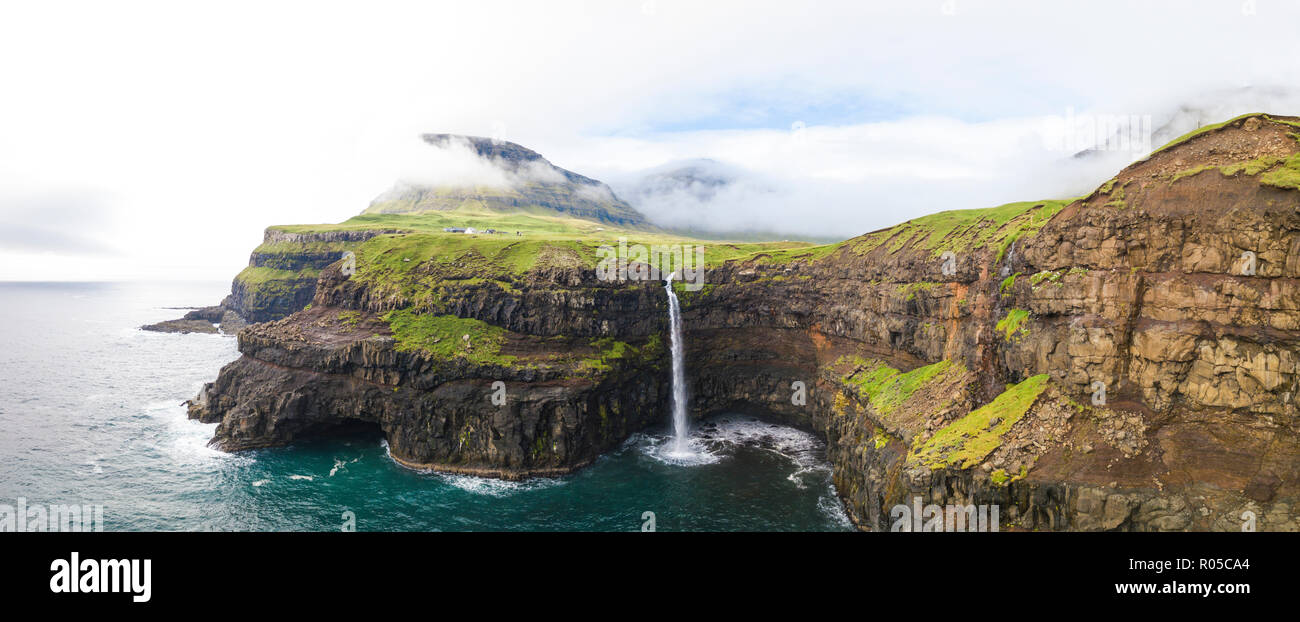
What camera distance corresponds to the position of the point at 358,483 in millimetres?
58312

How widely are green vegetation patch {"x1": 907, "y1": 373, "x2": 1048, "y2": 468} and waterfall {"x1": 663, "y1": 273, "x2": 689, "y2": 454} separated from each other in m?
34.5

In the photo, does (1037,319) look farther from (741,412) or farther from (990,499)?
(741,412)

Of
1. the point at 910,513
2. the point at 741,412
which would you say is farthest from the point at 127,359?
the point at 910,513

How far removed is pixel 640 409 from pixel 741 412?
50.2ft

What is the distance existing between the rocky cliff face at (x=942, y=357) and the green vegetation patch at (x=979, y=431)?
0.18 metres

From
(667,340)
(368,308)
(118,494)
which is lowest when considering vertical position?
(118,494)

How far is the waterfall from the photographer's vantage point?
73500mm

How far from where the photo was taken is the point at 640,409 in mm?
72438

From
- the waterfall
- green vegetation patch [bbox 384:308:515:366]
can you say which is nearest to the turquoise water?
the waterfall

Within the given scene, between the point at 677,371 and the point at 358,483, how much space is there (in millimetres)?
37462

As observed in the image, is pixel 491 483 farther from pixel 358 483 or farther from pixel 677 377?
pixel 677 377

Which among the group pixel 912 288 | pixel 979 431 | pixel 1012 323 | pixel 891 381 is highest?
pixel 912 288

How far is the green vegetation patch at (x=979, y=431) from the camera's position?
38250 millimetres

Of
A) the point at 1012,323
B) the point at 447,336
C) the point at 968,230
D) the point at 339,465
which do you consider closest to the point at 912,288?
the point at 968,230
